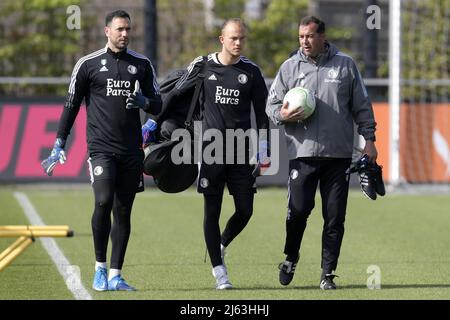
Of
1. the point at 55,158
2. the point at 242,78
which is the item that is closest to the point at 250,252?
the point at 242,78

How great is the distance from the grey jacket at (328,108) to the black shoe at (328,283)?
98 centimetres

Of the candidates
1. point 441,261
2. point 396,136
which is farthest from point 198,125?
point 396,136

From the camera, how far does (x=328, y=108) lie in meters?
9.88

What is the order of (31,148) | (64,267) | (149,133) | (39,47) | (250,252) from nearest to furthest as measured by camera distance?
(149,133), (64,267), (250,252), (31,148), (39,47)

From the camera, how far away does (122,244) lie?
979 centimetres

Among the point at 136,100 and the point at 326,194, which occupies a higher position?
the point at 136,100

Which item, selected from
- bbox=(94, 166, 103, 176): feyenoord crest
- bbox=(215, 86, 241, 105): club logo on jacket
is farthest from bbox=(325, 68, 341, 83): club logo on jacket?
bbox=(94, 166, 103, 176): feyenoord crest

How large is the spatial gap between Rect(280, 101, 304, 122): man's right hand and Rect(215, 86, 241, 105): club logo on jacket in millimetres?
388

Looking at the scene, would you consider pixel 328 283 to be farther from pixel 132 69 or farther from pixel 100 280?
pixel 132 69

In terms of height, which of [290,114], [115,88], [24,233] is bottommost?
[24,233]

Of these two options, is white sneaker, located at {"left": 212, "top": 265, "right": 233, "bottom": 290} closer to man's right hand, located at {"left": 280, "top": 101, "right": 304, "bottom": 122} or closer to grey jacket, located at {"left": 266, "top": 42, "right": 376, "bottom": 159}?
grey jacket, located at {"left": 266, "top": 42, "right": 376, "bottom": 159}

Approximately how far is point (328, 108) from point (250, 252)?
3304 mm

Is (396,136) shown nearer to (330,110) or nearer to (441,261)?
(441,261)
